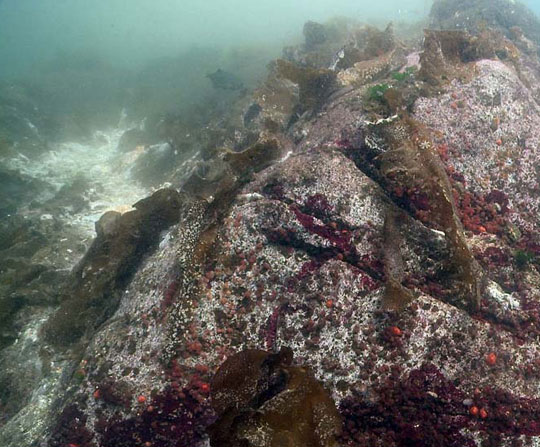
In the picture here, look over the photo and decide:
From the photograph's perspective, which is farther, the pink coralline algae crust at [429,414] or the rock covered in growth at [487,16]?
the rock covered in growth at [487,16]

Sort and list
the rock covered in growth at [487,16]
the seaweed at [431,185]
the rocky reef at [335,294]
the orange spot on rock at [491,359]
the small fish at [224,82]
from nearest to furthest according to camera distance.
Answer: the rocky reef at [335,294] < the orange spot on rock at [491,359] < the seaweed at [431,185] < the rock covered in growth at [487,16] < the small fish at [224,82]

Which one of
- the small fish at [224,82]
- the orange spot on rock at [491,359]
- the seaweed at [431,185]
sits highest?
the seaweed at [431,185]

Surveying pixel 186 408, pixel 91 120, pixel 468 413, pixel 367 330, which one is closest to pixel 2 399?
pixel 186 408

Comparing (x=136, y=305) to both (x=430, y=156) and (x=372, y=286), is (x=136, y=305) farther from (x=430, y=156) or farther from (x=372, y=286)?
(x=430, y=156)

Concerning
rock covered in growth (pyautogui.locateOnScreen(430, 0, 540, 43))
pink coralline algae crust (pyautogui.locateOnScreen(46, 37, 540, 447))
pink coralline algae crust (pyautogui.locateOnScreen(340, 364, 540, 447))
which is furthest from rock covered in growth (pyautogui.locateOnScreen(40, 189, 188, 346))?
rock covered in growth (pyautogui.locateOnScreen(430, 0, 540, 43))

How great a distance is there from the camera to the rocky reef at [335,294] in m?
4.08

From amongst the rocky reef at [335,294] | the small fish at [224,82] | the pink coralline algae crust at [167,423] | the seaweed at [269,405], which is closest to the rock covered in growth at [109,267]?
the rocky reef at [335,294]

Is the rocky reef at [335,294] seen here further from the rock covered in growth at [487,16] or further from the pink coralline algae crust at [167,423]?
the rock covered in growth at [487,16]

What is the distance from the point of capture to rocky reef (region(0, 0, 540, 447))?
13.4 ft

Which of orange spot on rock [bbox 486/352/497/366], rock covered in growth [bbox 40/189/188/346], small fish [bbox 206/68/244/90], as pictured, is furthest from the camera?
small fish [bbox 206/68/244/90]

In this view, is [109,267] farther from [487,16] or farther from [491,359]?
[487,16]

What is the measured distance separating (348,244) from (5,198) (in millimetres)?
15477

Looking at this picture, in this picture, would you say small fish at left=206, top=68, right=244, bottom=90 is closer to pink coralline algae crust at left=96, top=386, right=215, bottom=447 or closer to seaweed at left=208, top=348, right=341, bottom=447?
pink coralline algae crust at left=96, top=386, right=215, bottom=447

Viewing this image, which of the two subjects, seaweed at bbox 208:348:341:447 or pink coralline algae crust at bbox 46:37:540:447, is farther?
pink coralline algae crust at bbox 46:37:540:447
